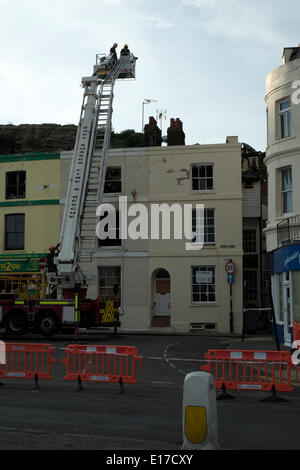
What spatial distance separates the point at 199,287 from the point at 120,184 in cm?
677

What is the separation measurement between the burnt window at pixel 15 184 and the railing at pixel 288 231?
1483 cm

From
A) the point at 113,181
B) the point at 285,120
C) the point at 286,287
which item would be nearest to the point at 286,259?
the point at 286,287

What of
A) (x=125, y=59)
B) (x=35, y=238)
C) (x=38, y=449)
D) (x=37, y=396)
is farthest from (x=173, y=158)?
(x=38, y=449)

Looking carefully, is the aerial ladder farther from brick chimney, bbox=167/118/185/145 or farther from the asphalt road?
the asphalt road

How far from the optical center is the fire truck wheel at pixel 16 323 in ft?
78.1

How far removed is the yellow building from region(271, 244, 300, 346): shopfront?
41.4 ft

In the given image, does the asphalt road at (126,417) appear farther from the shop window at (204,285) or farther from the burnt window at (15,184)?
the burnt window at (15,184)

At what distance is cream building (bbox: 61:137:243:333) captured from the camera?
2961 centimetres

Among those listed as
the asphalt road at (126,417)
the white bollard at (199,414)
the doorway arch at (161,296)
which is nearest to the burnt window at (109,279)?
the doorway arch at (161,296)

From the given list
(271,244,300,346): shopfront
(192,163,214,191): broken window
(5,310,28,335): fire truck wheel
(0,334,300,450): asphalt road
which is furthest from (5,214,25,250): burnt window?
(0,334,300,450): asphalt road

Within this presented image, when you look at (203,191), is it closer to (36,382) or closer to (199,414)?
(36,382)

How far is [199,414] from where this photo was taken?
6.86 metres

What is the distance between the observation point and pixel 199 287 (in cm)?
2994
